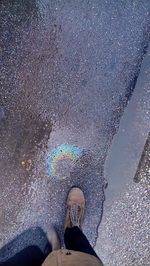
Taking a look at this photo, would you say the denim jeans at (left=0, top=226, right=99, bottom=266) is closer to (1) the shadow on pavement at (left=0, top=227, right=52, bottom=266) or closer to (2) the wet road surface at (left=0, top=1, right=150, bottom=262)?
(1) the shadow on pavement at (left=0, top=227, right=52, bottom=266)

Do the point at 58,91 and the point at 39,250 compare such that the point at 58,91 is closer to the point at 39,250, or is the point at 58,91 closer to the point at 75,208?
the point at 75,208

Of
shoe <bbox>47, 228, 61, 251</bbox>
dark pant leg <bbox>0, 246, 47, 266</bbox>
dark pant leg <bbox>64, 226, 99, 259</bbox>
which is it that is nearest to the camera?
dark pant leg <bbox>64, 226, 99, 259</bbox>

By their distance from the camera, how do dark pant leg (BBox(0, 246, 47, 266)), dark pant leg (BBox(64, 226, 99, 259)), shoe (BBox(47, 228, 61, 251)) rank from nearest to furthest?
dark pant leg (BBox(64, 226, 99, 259))
dark pant leg (BBox(0, 246, 47, 266))
shoe (BBox(47, 228, 61, 251))

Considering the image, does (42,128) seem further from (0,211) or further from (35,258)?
(35,258)

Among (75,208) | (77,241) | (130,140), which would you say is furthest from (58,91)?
(77,241)

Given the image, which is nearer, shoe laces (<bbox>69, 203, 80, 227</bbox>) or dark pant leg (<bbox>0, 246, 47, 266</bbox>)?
dark pant leg (<bbox>0, 246, 47, 266</bbox>)

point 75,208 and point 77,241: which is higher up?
point 75,208

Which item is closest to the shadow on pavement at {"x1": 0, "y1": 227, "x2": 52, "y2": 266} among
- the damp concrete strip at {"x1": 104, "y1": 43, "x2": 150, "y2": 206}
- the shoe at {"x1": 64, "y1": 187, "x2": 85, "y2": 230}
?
the shoe at {"x1": 64, "y1": 187, "x2": 85, "y2": 230}
